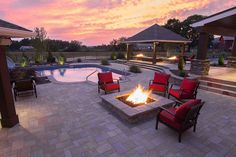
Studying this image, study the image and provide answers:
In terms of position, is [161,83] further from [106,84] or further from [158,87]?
[106,84]

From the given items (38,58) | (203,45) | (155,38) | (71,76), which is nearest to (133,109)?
(203,45)

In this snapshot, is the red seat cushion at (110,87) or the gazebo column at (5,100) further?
the red seat cushion at (110,87)

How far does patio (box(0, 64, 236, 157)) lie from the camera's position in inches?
132

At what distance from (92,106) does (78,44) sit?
3518 cm

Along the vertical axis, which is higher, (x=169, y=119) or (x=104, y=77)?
(x=104, y=77)

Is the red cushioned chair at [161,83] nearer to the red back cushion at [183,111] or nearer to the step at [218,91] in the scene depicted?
the step at [218,91]

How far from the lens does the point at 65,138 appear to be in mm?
3859

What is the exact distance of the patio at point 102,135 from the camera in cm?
336

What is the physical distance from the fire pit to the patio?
241mm

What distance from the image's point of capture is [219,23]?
345 inches

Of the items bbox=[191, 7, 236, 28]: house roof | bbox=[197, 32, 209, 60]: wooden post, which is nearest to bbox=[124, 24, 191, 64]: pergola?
bbox=[197, 32, 209, 60]: wooden post

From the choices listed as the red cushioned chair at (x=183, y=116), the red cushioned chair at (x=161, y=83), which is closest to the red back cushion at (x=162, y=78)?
the red cushioned chair at (x=161, y=83)

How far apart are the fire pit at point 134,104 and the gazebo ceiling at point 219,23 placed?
18.2ft

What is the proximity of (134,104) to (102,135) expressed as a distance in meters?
1.78
